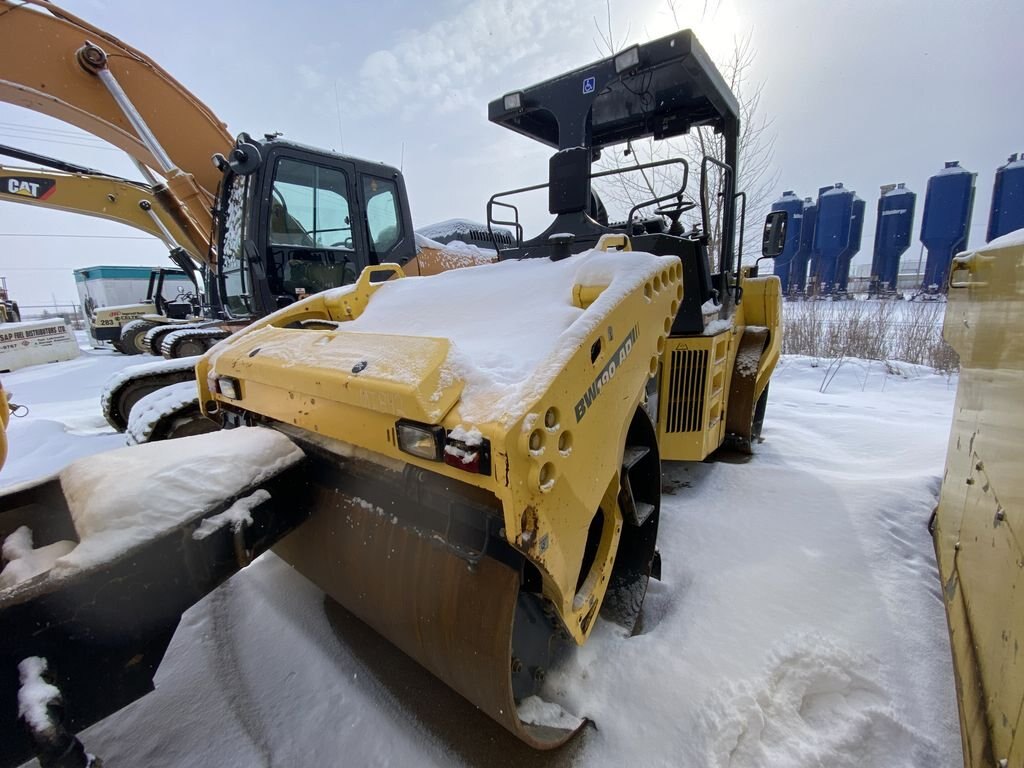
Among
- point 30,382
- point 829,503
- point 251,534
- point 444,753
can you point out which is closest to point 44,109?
point 30,382

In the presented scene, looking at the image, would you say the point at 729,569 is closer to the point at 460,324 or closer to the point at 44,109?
the point at 460,324

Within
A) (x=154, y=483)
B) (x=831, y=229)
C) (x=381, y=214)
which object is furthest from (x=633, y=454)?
(x=831, y=229)

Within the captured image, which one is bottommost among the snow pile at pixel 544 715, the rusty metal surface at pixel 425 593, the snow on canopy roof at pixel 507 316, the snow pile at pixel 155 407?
the snow pile at pixel 544 715

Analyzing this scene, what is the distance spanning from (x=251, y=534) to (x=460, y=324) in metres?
1.03

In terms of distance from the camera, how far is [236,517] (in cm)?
146

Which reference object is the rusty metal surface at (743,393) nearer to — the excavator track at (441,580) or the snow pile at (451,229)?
the excavator track at (441,580)

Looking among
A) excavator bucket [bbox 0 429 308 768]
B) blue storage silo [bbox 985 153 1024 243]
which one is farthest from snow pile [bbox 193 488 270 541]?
blue storage silo [bbox 985 153 1024 243]

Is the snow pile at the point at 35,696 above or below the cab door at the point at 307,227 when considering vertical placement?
below

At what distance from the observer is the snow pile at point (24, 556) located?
1.30 m

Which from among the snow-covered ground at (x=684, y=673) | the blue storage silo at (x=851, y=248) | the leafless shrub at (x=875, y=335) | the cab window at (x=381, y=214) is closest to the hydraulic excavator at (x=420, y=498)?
the snow-covered ground at (x=684, y=673)

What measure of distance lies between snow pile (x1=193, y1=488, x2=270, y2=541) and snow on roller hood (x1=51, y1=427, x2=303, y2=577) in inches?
1.4

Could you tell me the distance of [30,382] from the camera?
33.3 feet

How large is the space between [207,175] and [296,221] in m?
2.81

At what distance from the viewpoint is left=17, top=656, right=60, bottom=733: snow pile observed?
1.02m
